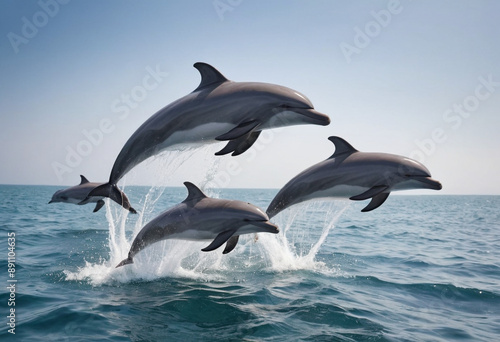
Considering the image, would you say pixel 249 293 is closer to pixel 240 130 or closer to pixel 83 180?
pixel 240 130

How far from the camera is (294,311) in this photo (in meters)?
6.42

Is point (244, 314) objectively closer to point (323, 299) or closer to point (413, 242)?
point (323, 299)

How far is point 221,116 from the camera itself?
4.96 m

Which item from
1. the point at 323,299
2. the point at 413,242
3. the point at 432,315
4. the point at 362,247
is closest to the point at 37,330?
the point at 323,299

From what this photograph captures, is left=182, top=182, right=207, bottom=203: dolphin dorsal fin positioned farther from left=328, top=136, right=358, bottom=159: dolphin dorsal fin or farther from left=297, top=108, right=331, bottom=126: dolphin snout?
left=297, top=108, right=331, bottom=126: dolphin snout

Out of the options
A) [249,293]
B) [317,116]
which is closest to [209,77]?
[317,116]

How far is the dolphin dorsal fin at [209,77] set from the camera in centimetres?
530

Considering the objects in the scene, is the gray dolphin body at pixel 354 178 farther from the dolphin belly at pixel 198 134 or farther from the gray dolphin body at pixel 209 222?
the dolphin belly at pixel 198 134

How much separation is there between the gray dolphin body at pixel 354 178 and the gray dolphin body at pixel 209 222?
2.24 feet

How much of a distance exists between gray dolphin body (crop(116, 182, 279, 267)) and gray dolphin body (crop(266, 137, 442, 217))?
682 millimetres

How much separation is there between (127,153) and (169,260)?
3.82 m

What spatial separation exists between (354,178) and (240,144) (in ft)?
6.76

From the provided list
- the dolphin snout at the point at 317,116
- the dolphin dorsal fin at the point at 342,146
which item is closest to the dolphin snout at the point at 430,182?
the dolphin dorsal fin at the point at 342,146

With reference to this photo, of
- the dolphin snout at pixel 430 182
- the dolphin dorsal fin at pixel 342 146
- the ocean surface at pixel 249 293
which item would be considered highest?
the dolphin dorsal fin at pixel 342 146
